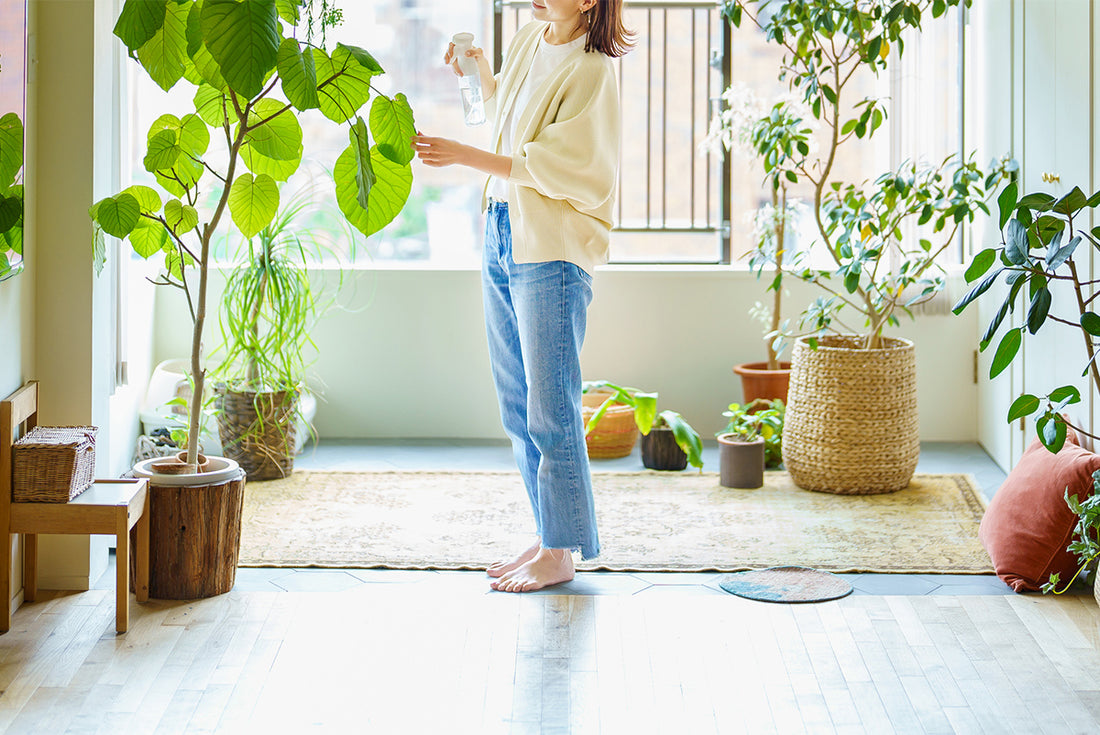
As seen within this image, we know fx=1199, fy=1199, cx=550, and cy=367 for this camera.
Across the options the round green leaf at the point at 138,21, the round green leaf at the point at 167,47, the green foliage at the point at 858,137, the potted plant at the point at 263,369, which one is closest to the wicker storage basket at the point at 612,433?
the green foliage at the point at 858,137

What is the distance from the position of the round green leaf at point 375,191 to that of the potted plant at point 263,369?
1.30m

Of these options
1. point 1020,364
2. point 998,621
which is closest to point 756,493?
point 1020,364

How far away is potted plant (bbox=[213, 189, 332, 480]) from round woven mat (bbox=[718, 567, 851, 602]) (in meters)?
1.58

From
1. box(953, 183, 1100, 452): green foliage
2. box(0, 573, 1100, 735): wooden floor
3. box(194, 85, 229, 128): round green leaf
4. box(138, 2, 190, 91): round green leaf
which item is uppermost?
box(138, 2, 190, 91): round green leaf

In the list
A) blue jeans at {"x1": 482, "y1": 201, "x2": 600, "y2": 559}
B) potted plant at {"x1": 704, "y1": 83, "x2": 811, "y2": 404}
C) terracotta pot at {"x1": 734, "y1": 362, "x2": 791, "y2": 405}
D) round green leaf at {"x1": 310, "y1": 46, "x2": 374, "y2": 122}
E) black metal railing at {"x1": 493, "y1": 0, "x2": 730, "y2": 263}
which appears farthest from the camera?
black metal railing at {"x1": 493, "y1": 0, "x2": 730, "y2": 263}

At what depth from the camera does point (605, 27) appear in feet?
8.15

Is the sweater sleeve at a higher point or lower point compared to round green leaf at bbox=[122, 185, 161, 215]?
higher

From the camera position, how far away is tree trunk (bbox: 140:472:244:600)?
8.38 ft

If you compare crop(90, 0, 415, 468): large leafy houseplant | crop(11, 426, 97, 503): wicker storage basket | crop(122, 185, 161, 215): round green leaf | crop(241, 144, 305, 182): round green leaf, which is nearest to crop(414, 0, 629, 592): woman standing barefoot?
crop(90, 0, 415, 468): large leafy houseplant

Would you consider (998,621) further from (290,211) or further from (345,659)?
(290,211)

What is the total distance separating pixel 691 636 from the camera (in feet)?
7.97

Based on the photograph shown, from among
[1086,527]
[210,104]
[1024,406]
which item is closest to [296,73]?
[210,104]

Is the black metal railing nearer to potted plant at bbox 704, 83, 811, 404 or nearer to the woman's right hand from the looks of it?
potted plant at bbox 704, 83, 811, 404

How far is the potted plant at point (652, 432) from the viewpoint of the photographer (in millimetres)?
3857
